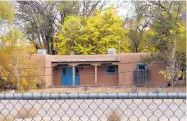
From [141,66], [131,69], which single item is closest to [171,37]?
[141,66]

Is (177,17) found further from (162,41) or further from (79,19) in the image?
(79,19)

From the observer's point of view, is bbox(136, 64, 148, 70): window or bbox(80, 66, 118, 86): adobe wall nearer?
bbox(136, 64, 148, 70): window

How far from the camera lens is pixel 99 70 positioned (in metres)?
26.5

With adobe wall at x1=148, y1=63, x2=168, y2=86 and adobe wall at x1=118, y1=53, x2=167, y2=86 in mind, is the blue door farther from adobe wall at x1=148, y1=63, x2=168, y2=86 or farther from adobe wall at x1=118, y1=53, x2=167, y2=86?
adobe wall at x1=148, y1=63, x2=168, y2=86

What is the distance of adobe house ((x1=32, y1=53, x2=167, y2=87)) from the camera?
80.1 feet

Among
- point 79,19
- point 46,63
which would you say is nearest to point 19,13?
point 79,19

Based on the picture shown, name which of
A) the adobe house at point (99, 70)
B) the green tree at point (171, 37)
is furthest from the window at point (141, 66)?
the green tree at point (171, 37)

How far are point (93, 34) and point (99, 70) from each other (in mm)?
3059

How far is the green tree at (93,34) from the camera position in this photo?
2756 cm

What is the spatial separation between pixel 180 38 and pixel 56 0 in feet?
43.2

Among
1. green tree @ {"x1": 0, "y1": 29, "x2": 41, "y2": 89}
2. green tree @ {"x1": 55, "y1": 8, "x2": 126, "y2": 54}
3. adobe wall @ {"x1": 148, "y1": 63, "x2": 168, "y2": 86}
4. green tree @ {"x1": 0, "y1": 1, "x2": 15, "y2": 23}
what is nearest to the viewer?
green tree @ {"x1": 0, "y1": 1, "x2": 15, "y2": 23}

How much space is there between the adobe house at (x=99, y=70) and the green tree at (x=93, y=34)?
1.95 m

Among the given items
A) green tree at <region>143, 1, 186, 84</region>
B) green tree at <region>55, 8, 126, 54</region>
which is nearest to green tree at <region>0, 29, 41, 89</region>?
green tree at <region>55, 8, 126, 54</region>

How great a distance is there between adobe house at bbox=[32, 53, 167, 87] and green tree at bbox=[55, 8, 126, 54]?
1952 mm
